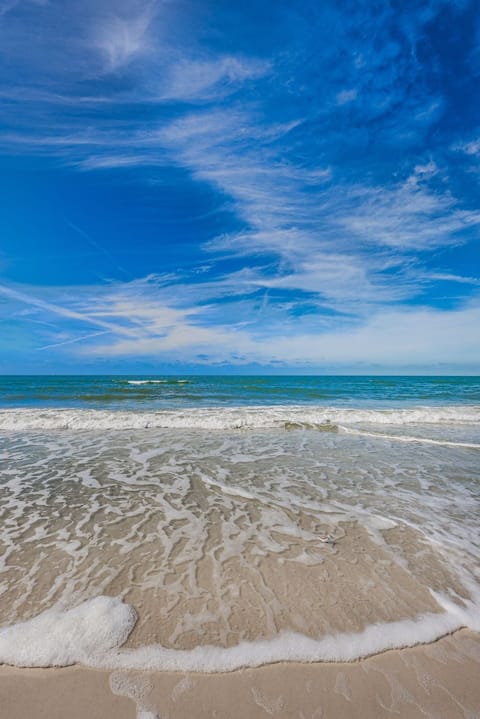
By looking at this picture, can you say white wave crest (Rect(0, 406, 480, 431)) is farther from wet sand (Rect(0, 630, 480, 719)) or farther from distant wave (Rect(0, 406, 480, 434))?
wet sand (Rect(0, 630, 480, 719))

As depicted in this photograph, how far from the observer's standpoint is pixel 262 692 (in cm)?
254

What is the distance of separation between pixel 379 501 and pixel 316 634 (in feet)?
12.8

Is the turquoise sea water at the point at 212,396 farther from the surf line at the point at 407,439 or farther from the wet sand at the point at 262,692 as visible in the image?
the wet sand at the point at 262,692

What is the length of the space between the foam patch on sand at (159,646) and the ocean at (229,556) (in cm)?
1

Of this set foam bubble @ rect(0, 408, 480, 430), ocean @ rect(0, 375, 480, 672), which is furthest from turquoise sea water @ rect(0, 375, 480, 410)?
ocean @ rect(0, 375, 480, 672)

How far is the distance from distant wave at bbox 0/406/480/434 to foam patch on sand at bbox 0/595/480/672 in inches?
438

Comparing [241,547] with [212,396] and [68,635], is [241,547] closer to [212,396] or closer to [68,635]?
[68,635]

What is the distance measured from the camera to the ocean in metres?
2.99

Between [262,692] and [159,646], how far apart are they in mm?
908

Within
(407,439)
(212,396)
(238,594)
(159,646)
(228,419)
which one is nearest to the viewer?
(159,646)

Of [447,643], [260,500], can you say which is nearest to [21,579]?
[260,500]

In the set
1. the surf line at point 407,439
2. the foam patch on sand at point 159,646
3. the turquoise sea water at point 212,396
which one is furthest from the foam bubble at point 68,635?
the turquoise sea water at point 212,396

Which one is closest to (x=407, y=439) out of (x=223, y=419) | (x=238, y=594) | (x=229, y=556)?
(x=223, y=419)

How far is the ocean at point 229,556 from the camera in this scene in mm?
2986
